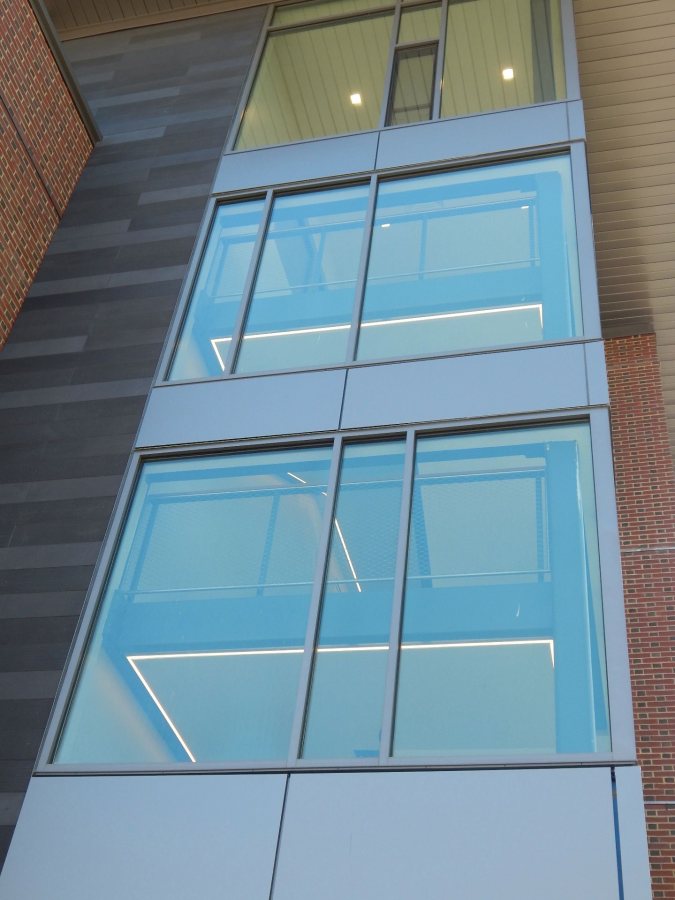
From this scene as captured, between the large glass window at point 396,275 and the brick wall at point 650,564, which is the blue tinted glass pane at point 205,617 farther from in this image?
the brick wall at point 650,564

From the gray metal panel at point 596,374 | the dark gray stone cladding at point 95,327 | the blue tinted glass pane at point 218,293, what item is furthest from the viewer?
the blue tinted glass pane at point 218,293

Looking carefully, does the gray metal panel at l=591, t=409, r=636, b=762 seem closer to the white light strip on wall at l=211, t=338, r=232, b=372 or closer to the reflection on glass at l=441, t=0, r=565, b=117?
the white light strip on wall at l=211, t=338, r=232, b=372

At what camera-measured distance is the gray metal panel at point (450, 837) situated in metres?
5.06

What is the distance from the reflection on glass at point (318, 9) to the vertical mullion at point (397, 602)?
6.40 metres

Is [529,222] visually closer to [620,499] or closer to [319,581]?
[319,581]

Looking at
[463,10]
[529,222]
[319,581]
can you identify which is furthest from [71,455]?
[463,10]

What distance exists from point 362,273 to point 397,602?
3311 millimetres

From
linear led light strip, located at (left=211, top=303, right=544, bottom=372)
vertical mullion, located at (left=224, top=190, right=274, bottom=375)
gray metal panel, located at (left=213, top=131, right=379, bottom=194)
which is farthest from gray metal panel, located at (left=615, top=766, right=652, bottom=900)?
gray metal panel, located at (left=213, top=131, right=379, bottom=194)

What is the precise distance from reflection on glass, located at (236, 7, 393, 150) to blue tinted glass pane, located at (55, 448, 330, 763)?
430 cm

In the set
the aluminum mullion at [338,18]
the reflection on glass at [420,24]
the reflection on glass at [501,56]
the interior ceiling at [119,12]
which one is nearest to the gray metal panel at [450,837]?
the reflection on glass at [501,56]

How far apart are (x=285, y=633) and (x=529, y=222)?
414 cm

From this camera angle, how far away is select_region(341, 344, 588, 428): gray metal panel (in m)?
7.22

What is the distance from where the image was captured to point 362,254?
8.75m

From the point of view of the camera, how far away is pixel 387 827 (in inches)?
213
